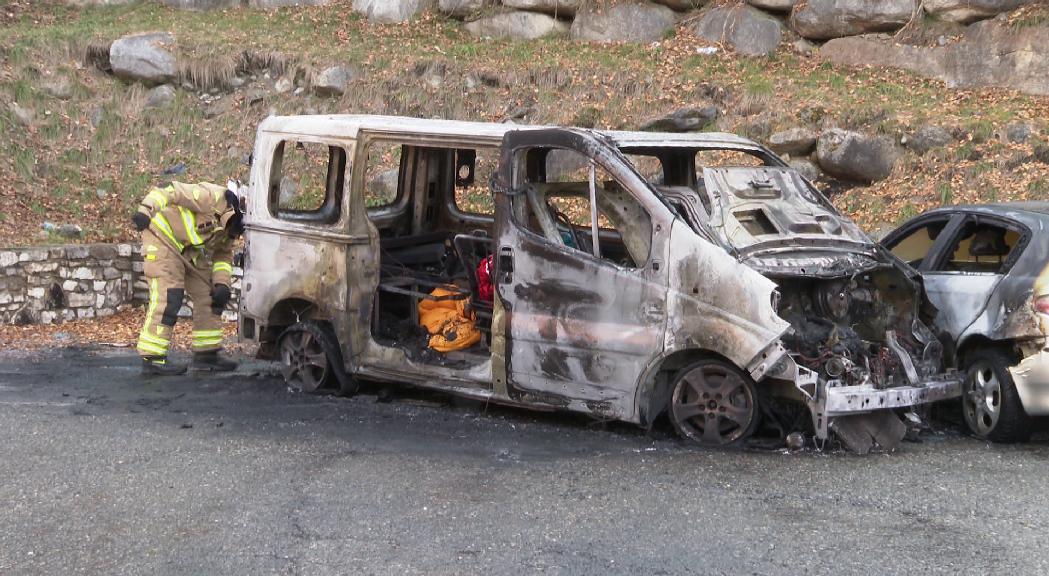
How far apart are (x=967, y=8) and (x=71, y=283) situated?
12.3 m

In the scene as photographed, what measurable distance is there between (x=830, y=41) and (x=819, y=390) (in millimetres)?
11418

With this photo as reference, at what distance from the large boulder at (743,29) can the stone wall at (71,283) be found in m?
8.75

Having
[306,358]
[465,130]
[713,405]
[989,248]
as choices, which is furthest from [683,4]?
[713,405]

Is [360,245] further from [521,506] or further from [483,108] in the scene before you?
[483,108]

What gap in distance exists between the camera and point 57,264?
12.0m

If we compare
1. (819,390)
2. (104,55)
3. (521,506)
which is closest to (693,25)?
(104,55)

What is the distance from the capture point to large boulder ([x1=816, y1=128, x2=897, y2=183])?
13742 mm

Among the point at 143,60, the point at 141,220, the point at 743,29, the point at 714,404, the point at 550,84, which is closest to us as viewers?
the point at 714,404

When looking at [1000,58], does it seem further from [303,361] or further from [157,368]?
[157,368]

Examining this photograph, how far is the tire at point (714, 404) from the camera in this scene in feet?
22.1

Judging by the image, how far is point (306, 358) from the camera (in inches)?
343

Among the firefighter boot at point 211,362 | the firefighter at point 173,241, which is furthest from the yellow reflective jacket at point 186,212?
the firefighter boot at point 211,362

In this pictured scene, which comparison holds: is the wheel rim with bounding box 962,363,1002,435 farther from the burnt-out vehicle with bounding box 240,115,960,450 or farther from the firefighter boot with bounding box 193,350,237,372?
the firefighter boot with bounding box 193,350,237,372

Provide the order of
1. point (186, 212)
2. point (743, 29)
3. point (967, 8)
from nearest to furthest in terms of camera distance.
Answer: point (186, 212)
point (967, 8)
point (743, 29)
